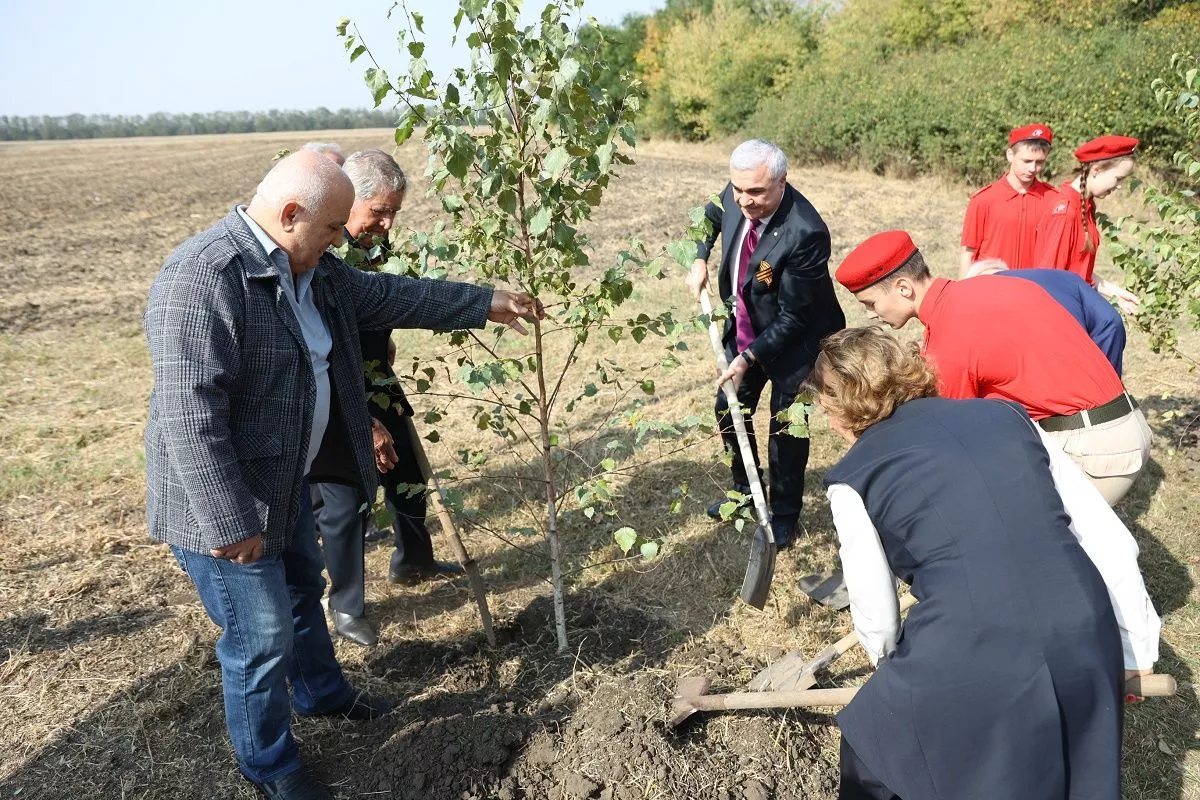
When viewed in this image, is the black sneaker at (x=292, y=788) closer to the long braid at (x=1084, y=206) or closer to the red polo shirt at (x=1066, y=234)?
the red polo shirt at (x=1066, y=234)

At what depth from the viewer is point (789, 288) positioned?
138 inches

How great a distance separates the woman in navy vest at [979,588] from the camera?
174 centimetres

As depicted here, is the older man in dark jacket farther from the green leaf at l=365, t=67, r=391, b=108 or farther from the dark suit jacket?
the dark suit jacket

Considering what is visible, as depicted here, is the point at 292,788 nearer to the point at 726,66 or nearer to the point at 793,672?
the point at 793,672

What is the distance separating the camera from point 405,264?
2828 mm

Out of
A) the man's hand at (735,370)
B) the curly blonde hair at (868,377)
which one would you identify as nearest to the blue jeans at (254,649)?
the curly blonde hair at (868,377)

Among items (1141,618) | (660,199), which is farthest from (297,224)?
(660,199)

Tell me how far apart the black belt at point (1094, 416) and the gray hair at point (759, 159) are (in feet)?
4.75

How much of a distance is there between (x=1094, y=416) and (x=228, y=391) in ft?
8.93

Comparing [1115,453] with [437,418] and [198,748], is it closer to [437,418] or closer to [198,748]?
[437,418]

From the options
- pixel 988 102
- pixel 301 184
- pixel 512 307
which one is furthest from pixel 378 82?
pixel 988 102

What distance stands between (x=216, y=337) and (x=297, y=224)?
14.4 inches

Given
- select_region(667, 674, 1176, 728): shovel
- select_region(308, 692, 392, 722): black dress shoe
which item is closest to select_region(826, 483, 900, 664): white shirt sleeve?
select_region(667, 674, 1176, 728): shovel

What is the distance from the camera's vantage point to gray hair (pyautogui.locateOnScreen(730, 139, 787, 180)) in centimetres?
334
